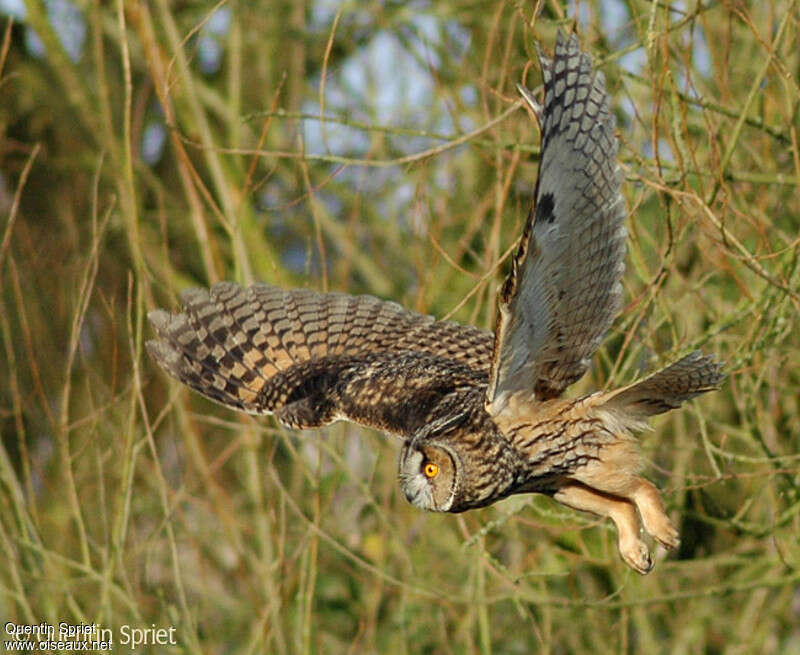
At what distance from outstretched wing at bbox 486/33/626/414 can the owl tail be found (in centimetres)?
17

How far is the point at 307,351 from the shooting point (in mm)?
4207

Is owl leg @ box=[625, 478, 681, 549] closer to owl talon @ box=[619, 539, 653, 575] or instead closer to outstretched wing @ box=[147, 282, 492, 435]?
owl talon @ box=[619, 539, 653, 575]

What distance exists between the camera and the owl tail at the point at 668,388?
2.94 m

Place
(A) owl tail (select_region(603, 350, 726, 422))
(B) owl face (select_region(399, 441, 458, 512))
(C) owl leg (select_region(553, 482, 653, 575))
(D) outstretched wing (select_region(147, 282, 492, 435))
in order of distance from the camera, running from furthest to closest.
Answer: (D) outstretched wing (select_region(147, 282, 492, 435)) → (C) owl leg (select_region(553, 482, 653, 575)) → (B) owl face (select_region(399, 441, 458, 512)) → (A) owl tail (select_region(603, 350, 726, 422))

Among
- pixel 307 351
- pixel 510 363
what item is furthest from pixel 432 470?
pixel 307 351

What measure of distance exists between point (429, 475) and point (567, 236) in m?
0.69

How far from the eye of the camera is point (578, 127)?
9.02 ft

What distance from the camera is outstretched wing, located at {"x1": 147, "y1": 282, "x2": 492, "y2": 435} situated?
364 centimetres

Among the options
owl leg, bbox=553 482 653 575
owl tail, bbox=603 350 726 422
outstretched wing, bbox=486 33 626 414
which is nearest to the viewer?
outstretched wing, bbox=486 33 626 414

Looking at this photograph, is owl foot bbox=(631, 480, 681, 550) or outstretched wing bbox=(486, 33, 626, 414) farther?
owl foot bbox=(631, 480, 681, 550)

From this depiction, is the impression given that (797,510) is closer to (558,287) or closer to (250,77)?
(558,287)

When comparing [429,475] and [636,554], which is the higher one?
[429,475]

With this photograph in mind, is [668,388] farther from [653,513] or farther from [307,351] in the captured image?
[307,351]

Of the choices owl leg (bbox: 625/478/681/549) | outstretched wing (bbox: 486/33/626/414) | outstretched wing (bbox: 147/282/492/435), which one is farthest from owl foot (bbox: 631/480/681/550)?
outstretched wing (bbox: 147/282/492/435)
